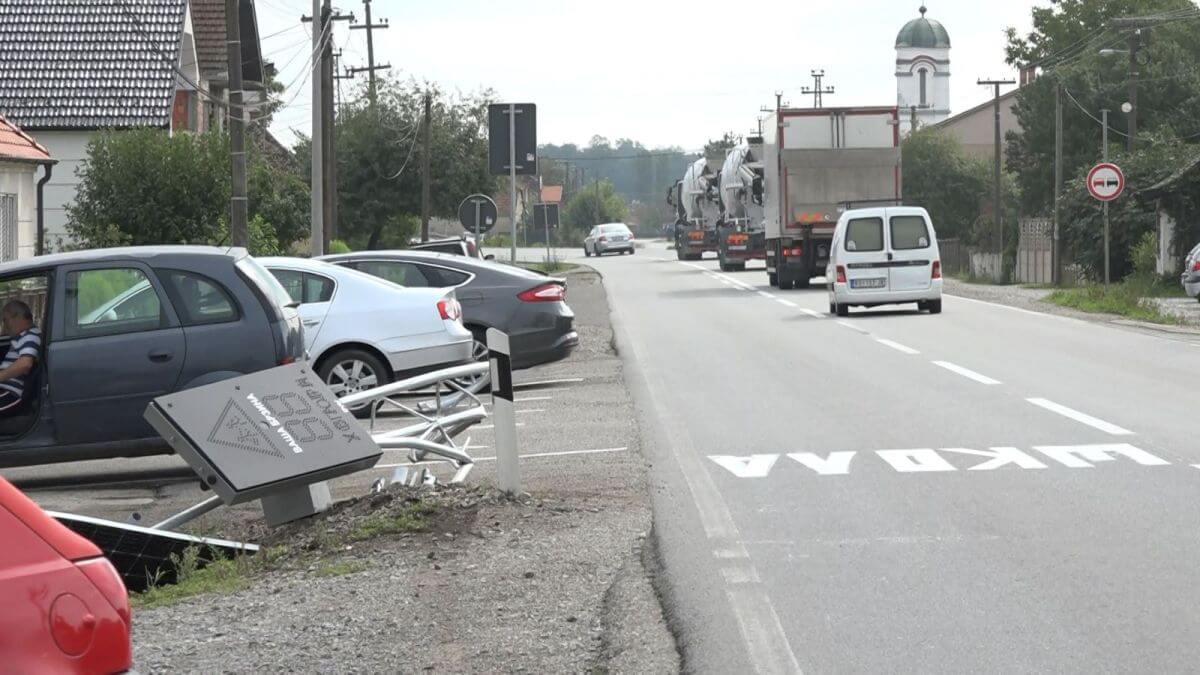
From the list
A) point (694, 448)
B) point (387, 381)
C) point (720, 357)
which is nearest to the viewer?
point (694, 448)

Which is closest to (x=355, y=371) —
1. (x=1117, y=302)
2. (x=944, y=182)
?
(x=1117, y=302)

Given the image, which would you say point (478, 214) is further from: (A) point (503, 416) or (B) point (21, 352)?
(A) point (503, 416)

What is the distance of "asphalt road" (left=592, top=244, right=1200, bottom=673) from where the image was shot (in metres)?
6.59

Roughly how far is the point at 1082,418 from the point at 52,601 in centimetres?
1107

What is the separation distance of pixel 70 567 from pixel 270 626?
339 cm

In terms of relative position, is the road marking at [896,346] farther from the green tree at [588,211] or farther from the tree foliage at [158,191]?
the green tree at [588,211]

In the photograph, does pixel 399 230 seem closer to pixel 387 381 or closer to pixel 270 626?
pixel 387 381

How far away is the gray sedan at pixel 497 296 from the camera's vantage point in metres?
18.3

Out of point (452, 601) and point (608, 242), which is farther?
point (608, 242)

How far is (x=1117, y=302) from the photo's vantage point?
102 feet

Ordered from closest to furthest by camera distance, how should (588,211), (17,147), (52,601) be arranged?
(52,601) < (17,147) < (588,211)

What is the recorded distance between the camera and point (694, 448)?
41.3 feet

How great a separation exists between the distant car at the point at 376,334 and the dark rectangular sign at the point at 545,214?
1333 inches

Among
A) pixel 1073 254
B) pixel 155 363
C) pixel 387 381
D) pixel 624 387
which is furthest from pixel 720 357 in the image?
pixel 1073 254
